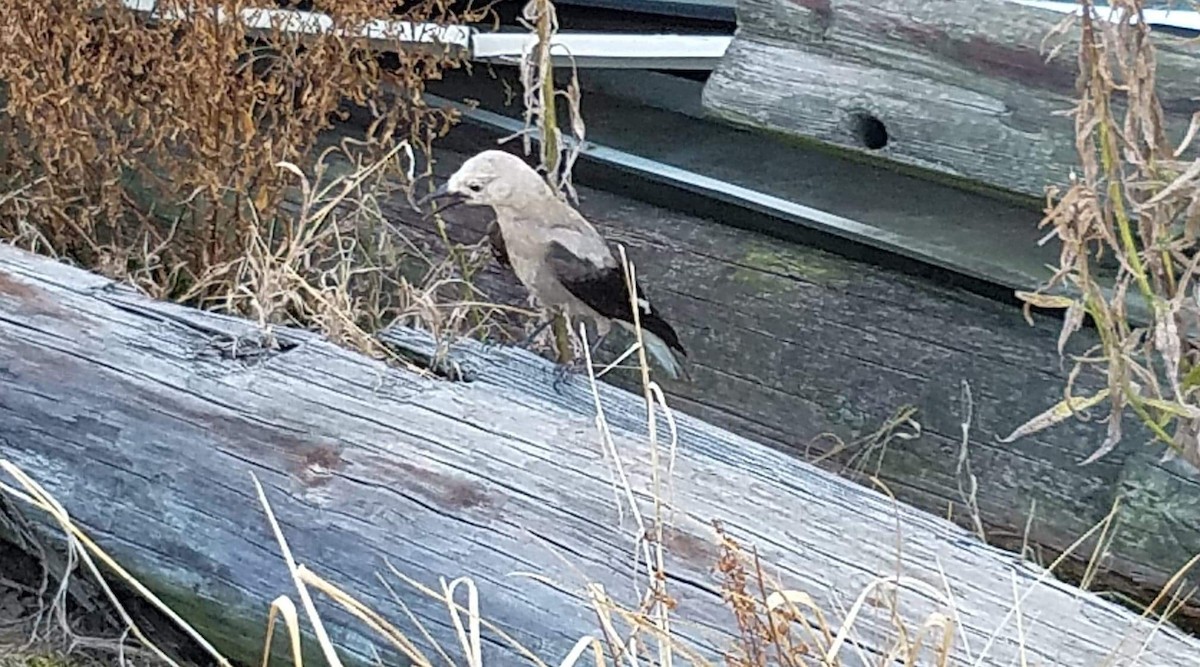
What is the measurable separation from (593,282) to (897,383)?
2.47 feet

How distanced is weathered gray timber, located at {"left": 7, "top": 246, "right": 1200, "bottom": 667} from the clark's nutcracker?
0.21 metres

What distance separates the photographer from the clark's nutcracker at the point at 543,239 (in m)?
2.75

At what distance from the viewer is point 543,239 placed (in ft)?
9.07

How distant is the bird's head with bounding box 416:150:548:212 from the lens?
2.75 meters

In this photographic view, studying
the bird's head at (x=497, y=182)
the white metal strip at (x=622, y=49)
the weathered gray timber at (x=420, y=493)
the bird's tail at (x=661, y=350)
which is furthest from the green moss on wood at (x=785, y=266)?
the weathered gray timber at (x=420, y=493)

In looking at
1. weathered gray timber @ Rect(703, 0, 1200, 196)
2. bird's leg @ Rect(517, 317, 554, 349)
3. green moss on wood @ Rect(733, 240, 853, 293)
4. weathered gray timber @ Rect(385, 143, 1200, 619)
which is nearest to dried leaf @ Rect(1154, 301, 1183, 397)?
weathered gray timber @ Rect(703, 0, 1200, 196)

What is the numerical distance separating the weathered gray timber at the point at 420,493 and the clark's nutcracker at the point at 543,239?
0.70 feet

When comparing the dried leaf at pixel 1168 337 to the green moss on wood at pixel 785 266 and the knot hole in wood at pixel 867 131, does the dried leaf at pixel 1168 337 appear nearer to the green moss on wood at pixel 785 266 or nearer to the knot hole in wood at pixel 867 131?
the knot hole in wood at pixel 867 131

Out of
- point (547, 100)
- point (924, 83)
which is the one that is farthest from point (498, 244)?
point (924, 83)

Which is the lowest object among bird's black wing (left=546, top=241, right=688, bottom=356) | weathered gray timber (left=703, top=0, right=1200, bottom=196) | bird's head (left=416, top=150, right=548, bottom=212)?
bird's black wing (left=546, top=241, right=688, bottom=356)

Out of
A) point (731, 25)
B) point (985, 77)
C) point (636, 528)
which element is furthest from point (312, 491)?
point (731, 25)

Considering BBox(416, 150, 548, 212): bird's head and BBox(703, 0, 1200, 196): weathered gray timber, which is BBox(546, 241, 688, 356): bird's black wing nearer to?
BBox(416, 150, 548, 212): bird's head

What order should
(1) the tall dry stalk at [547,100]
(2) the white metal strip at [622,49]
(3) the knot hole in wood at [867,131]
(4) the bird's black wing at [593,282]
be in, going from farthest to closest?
(2) the white metal strip at [622,49] → (3) the knot hole in wood at [867,131] → (4) the bird's black wing at [593,282] → (1) the tall dry stalk at [547,100]

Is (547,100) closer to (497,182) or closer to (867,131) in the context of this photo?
(497,182)
